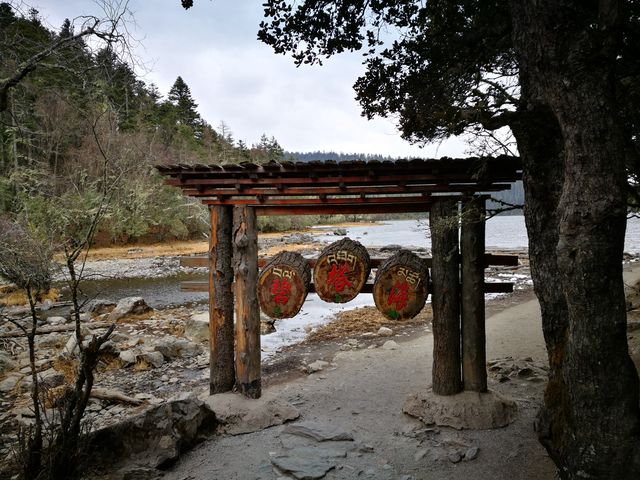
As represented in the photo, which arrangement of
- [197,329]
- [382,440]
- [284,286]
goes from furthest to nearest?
[197,329]
[284,286]
[382,440]

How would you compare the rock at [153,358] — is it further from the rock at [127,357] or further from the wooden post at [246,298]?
the wooden post at [246,298]

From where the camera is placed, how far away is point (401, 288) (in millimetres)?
4730

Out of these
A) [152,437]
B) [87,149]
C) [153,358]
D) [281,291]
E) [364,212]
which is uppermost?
[87,149]

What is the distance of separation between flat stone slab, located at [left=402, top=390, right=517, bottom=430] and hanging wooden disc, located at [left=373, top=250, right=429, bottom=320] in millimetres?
1125

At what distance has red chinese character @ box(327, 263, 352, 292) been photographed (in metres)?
4.81

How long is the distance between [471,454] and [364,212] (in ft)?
9.30

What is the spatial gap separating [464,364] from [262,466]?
2.57 m

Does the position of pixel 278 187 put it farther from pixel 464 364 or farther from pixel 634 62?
pixel 634 62

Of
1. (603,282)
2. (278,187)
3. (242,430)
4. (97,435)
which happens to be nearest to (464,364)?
(603,282)

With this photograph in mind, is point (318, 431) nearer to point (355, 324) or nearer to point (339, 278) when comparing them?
point (339, 278)

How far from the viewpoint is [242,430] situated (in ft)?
15.8

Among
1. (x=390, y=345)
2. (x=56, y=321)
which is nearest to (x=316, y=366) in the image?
(x=390, y=345)

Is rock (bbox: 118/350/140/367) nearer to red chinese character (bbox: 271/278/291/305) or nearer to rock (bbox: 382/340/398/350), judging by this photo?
red chinese character (bbox: 271/278/291/305)

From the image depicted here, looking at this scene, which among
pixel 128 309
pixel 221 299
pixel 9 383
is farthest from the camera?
pixel 128 309
